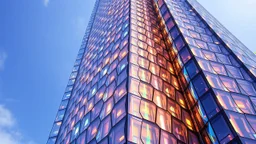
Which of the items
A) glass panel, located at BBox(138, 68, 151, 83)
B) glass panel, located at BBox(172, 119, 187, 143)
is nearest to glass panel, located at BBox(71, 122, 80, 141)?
glass panel, located at BBox(138, 68, 151, 83)

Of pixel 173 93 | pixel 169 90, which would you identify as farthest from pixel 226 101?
pixel 169 90

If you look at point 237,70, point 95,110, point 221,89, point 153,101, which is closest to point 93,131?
point 95,110

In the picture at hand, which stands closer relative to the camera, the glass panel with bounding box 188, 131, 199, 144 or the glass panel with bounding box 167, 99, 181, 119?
the glass panel with bounding box 188, 131, 199, 144

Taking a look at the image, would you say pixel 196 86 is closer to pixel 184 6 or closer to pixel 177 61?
pixel 177 61

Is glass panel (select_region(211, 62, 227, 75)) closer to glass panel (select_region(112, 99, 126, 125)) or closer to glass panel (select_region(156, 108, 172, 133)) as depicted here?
glass panel (select_region(156, 108, 172, 133))

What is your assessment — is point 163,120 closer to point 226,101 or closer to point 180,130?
point 180,130

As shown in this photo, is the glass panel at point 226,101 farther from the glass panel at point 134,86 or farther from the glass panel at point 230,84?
the glass panel at point 134,86

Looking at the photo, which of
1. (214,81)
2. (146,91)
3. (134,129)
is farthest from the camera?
(214,81)

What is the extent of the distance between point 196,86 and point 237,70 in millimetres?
3682

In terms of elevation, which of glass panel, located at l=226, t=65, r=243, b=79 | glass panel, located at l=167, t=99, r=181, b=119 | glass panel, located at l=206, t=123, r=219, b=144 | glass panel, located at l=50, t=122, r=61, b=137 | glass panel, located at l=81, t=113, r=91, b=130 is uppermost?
glass panel, located at l=50, t=122, r=61, b=137

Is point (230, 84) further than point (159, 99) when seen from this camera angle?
Yes

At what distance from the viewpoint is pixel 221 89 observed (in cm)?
1351

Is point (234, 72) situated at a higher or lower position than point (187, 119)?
lower

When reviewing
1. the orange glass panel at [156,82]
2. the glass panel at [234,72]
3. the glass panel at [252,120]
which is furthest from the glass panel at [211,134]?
the glass panel at [234,72]
